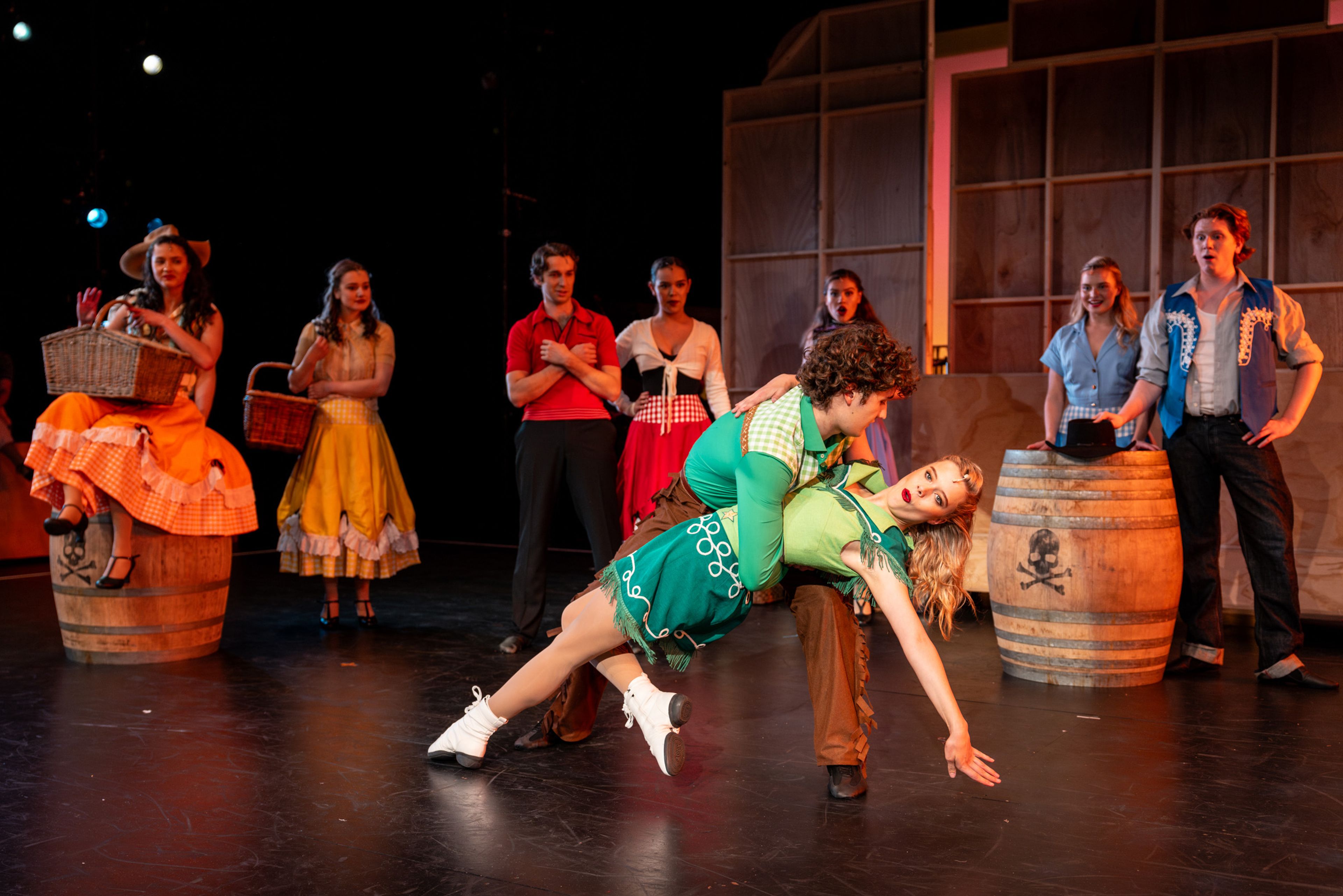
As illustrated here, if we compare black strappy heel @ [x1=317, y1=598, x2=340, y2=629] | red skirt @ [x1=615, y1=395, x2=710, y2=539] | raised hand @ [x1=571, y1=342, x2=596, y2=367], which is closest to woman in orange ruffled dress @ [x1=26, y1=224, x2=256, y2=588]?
black strappy heel @ [x1=317, y1=598, x2=340, y2=629]

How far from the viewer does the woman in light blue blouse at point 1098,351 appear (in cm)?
395

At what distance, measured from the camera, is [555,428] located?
402 centimetres

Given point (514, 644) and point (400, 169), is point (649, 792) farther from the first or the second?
point (400, 169)

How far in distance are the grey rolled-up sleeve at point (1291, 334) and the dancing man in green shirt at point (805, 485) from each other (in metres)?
1.83

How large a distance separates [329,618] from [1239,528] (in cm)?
343

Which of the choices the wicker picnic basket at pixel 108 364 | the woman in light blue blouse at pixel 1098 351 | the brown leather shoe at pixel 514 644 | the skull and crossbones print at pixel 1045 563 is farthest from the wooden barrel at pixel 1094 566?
the wicker picnic basket at pixel 108 364

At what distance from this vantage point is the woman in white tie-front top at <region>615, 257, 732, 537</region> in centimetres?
441

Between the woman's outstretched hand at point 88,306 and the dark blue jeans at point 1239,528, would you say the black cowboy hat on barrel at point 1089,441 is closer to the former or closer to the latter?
the dark blue jeans at point 1239,528

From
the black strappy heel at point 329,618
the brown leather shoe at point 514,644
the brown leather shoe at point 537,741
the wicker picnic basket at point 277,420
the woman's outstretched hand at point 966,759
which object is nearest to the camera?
the woman's outstretched hand at point 966,759

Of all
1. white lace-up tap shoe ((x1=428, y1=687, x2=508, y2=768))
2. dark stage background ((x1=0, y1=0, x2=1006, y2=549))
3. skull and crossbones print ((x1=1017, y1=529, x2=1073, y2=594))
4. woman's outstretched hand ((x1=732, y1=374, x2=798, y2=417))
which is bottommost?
white lace-up tap shoe ((x1=428, y1=687, x2=508, y2=768))

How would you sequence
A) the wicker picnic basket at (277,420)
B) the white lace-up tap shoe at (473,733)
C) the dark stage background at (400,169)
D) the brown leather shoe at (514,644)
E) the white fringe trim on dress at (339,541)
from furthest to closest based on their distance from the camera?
the dark stage background at (400,169) < the white fringe trim on dress at (339,541) < the wicker picnic basket at (277,420) < the brown leather shoe at (514,644) < the white lace-up tap shoe at (473,733)

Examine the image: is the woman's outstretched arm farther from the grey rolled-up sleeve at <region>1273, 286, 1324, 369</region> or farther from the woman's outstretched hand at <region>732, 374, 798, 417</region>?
the grey rolled-up sleeve at <region>1273, 286, 1324, 369</region>

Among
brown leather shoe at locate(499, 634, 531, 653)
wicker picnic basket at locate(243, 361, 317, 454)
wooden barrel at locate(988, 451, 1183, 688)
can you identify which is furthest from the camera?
wicker picnic basket at locate(243, 361, 317, 454)

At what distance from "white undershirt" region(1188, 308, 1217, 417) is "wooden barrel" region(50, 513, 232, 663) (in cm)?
338
